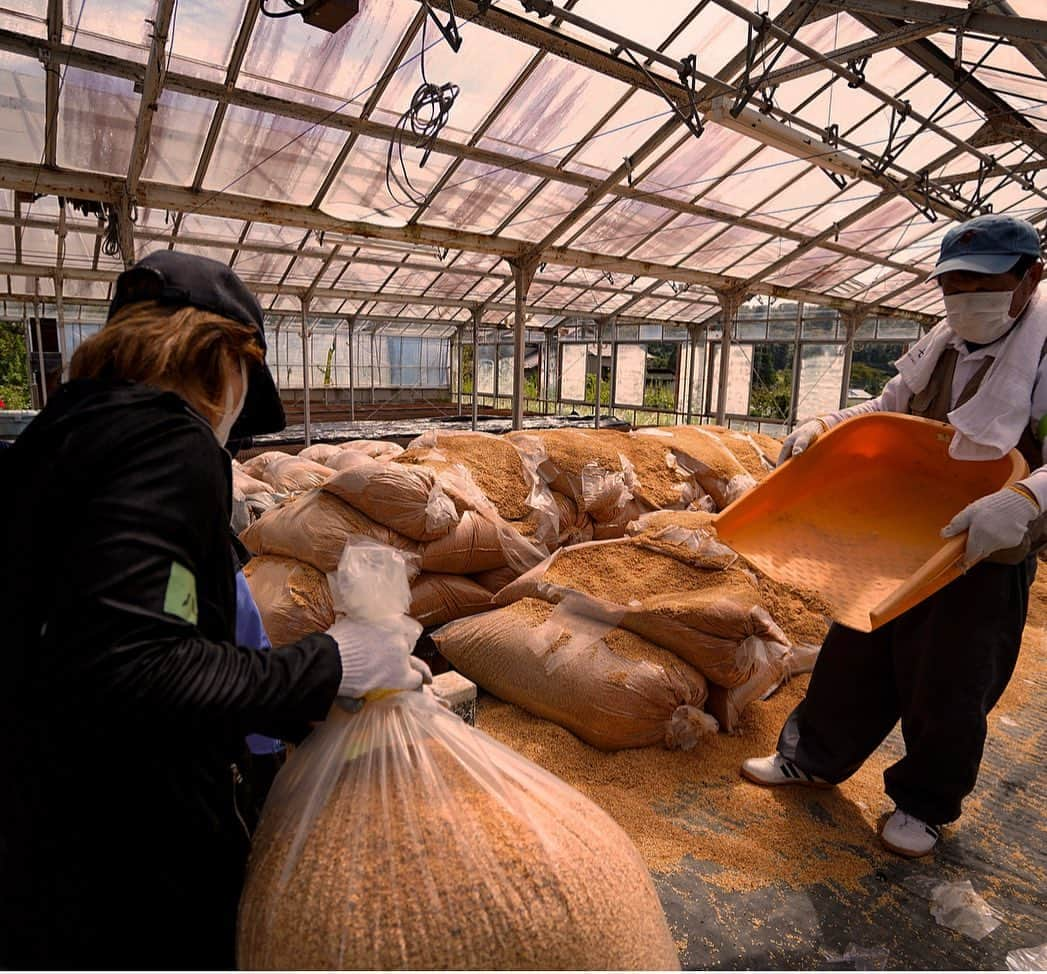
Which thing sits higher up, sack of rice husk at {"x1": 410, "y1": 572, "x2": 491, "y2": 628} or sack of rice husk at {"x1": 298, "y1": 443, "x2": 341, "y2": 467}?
sack of rice husk at {"x1": 298, "y1": 443, "x2": 341, "y2": 467}

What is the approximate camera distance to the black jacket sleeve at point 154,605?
62cm

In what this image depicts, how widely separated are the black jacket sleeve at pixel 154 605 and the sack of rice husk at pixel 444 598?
201cm

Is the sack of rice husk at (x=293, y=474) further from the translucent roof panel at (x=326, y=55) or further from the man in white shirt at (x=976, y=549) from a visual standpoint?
the man in white shirt at (x=976, y=549)

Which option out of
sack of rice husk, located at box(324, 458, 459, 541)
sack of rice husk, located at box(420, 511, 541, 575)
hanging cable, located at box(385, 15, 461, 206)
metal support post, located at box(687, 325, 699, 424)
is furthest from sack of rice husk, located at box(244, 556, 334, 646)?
metal support post, located at box(687, 325, 699, 424)

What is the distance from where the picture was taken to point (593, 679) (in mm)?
1993

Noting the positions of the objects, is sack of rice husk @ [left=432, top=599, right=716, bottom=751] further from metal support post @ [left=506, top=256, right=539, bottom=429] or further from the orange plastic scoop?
metal support post @ [left=506, top=256, right=539, bottom=429]

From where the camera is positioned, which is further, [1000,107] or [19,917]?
[1000,107]

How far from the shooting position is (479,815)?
837mm

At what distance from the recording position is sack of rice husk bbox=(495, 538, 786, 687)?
2.05m

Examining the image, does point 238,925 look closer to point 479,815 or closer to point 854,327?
point 479,815

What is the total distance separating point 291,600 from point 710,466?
242 centimetres

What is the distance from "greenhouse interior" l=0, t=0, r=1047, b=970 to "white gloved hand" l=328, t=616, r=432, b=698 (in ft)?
0.19

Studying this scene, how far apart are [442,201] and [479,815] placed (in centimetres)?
684

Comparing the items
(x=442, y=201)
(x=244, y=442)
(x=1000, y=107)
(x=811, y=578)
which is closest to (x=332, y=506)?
(x=244, y=442)
